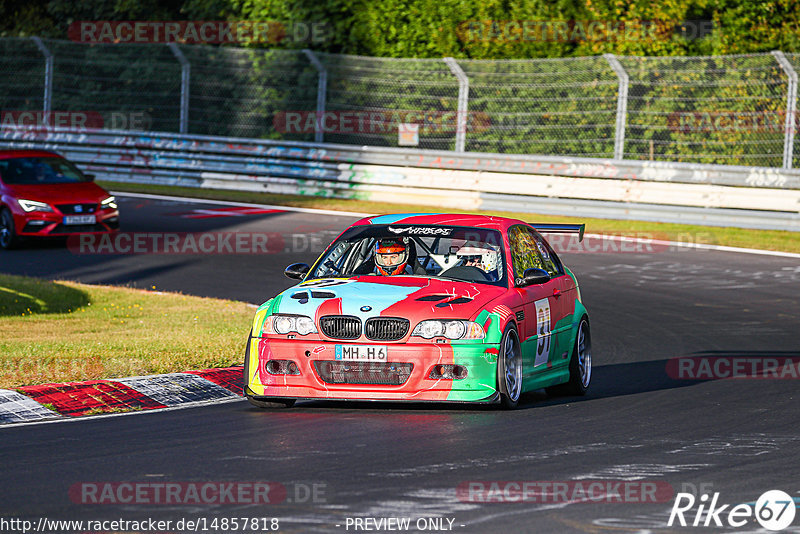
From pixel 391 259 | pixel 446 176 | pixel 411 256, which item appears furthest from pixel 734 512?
pixel 446 176

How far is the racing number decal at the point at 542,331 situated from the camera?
10.3 meters

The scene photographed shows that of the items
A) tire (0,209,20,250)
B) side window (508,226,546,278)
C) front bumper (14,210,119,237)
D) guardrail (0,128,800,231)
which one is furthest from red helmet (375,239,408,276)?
guardrail (0,128,800,231)

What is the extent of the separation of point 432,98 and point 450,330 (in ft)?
58.3

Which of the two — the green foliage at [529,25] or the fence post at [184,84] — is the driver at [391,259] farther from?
the fence post at [184,84]

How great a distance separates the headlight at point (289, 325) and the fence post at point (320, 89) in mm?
18880

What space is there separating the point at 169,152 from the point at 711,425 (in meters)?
22.5

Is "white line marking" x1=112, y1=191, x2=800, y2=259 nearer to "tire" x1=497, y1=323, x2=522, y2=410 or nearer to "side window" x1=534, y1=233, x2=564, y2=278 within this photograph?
"side window" x1=534, y1=233, x2=564, y2=278

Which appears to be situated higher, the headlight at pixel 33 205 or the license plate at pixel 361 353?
the license plate at pixel 361 353

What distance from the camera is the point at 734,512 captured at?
6.55 metres

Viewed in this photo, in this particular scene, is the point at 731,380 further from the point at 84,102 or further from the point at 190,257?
the point at 84,102

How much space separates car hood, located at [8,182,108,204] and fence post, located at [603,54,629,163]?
356 inches

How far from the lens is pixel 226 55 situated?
3019 cm

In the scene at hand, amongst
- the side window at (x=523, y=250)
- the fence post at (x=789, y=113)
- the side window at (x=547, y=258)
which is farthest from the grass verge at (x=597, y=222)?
the side window at (x=523, y=250)

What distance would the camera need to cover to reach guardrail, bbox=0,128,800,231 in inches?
901
